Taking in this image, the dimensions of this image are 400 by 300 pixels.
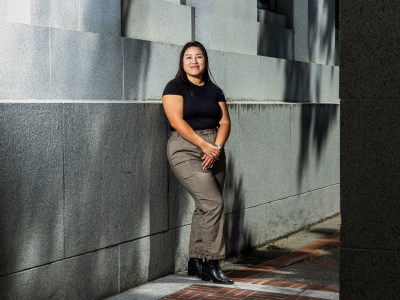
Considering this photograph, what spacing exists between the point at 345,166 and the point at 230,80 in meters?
4.97

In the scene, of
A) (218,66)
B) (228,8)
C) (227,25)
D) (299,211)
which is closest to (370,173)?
(218,66)

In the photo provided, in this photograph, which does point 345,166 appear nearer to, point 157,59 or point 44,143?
point 44,143

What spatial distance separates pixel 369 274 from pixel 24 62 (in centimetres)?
303

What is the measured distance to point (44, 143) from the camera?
671 cm

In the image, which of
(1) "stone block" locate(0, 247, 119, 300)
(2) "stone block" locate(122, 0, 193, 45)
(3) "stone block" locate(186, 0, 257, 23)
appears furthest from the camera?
(3) "stone block" locate(186, 0, 257, 23)

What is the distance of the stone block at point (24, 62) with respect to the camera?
262 inches

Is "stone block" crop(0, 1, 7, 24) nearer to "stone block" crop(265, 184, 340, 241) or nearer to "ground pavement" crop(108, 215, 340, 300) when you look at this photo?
"ground pavement" crop(108, 215, 340, 300)

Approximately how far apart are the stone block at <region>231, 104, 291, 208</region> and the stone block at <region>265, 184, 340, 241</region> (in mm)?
159

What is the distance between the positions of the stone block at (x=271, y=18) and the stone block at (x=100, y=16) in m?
4.23

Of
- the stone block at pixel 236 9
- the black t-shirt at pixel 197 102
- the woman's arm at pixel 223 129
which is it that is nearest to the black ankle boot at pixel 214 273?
the woman's arm at pixel 223 129

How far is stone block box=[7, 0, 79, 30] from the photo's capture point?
712 cm

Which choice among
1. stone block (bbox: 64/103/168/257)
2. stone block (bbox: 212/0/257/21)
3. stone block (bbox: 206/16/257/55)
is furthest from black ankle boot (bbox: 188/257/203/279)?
stone block (bbox: 212/0/257/21)

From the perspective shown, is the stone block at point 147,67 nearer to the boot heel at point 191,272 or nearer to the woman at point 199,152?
the woman at point 199,152

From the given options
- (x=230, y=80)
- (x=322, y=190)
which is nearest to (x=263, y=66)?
(x=230, y=80)
